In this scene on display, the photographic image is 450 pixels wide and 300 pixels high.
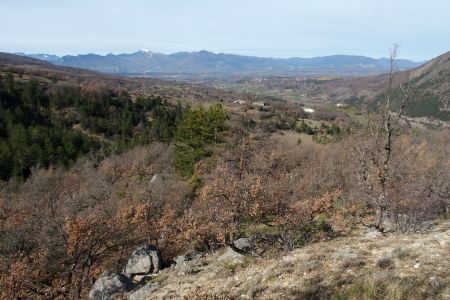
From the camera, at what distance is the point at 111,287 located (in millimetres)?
17953

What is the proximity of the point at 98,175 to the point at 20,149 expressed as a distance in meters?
19.5

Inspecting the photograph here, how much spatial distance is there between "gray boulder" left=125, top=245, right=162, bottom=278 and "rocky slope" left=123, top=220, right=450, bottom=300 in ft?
12.8

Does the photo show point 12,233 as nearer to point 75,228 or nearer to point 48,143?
point 75,228

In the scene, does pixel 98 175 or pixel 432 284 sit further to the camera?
→ pixel 98 175

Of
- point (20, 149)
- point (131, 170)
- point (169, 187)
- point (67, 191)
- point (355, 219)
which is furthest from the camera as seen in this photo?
point (20, 149)

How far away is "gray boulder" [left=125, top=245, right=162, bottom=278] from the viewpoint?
854 inches

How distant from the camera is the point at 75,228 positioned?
71.4 ft

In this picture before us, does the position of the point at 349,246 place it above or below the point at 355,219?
above

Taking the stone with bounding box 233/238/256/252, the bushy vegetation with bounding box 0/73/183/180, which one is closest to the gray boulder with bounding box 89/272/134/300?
the stone with bounding box 233/238/256/252

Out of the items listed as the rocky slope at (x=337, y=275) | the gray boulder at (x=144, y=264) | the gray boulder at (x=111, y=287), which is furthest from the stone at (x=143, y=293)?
the gray boulder at (x=144, y=264)

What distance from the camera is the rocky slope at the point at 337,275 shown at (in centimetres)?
1095

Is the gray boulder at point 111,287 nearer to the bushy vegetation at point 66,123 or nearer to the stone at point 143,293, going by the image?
the stone at point 143,293

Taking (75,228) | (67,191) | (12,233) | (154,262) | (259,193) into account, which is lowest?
(67,191)

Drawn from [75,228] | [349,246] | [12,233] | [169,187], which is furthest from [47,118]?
[349,246]
